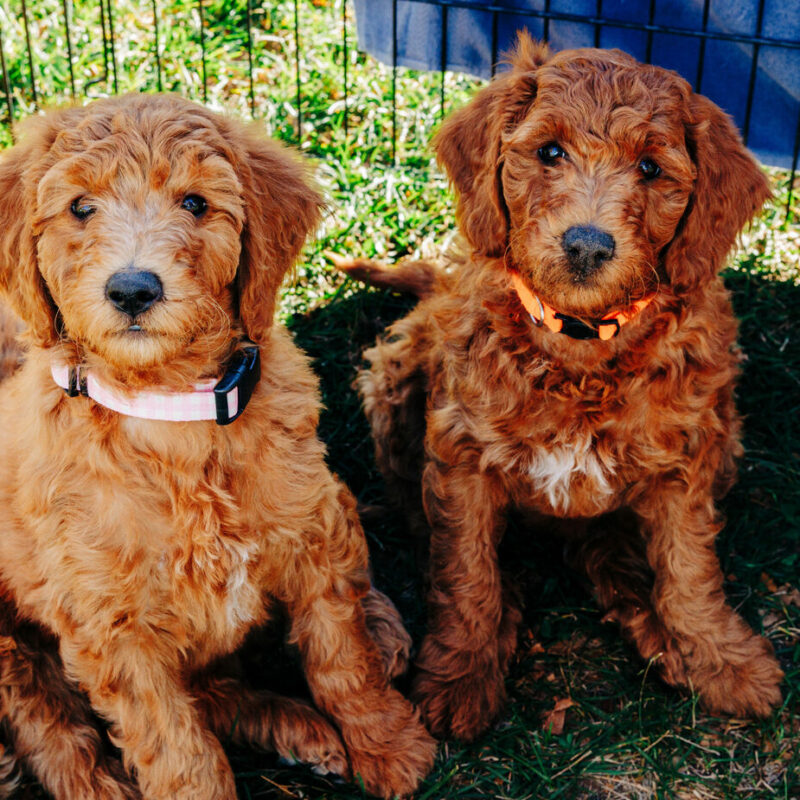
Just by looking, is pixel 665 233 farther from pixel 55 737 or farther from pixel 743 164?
pixel 55 737

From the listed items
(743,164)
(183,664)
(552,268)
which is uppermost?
(743,164)

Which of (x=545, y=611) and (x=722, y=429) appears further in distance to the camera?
(x=545, y=611)

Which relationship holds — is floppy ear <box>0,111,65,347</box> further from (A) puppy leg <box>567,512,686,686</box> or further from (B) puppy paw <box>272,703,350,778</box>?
(A) puppy leg <box>567,512,686,686</box>

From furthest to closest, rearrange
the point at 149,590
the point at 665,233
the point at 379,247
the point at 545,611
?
1. the point at 379,247
2. the point at 545,611
3. the point at 665,233
4. the point at 149,590

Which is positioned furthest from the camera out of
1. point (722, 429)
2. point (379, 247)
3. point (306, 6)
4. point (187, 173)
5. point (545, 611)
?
point (306, 6)

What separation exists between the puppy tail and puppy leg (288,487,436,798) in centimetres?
161

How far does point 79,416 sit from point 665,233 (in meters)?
1.98

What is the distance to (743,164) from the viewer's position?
354 centimetres

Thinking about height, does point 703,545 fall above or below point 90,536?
below

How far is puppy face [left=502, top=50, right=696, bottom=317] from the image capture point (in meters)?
3.27

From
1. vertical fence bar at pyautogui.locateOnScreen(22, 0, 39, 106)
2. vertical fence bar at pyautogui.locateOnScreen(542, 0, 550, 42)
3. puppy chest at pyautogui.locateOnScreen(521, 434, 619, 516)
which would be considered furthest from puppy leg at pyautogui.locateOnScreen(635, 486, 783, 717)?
vertical fence bar at pyautogui.locateOnScreen(22, 0, 39, 106)

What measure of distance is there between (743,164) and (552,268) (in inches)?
32.2

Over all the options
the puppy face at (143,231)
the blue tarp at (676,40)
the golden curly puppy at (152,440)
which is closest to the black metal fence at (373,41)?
the blue tarp at (676,40)

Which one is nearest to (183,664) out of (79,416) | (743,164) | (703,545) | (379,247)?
(79,416)
